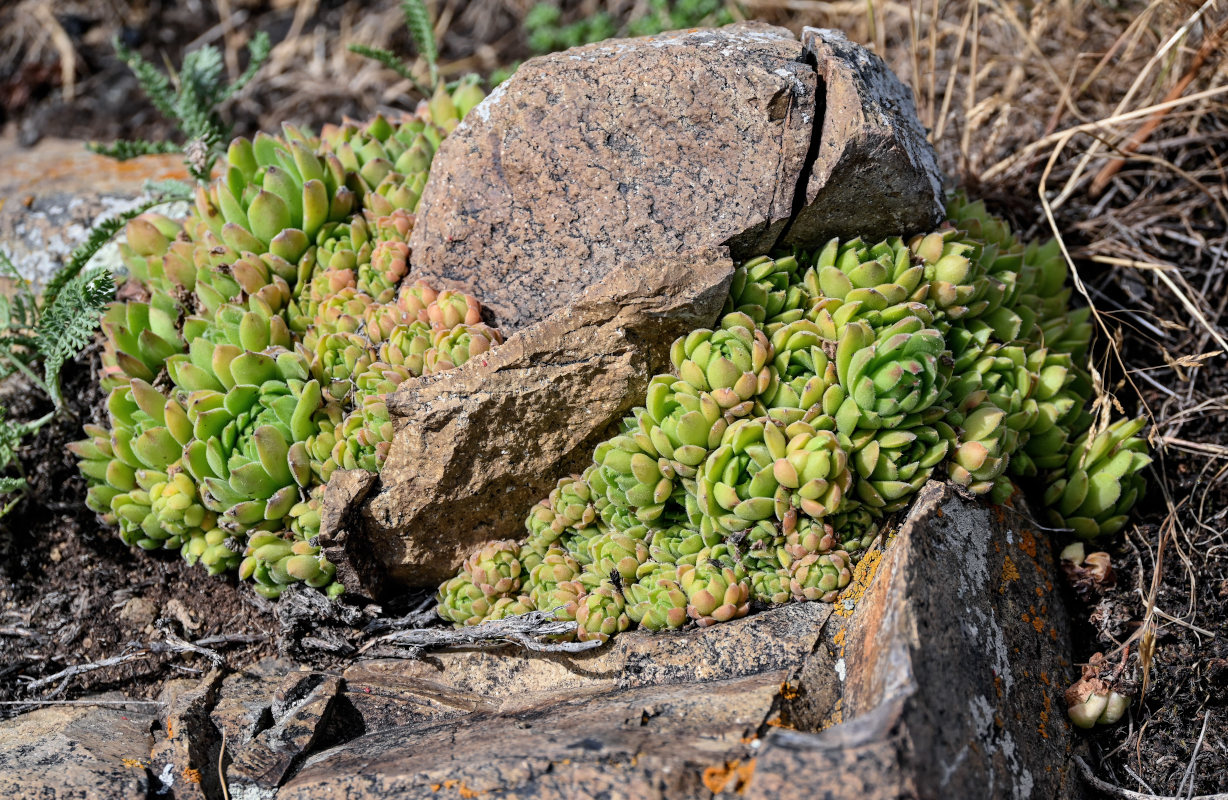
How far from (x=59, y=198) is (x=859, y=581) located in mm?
4520

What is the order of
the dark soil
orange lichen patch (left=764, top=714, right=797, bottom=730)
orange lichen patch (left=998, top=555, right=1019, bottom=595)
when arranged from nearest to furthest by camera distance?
1. orange lichen patch (left=764, top=714, right=797, bottom=730)
2. orange lichen patch (left=998, top=555, right=1019, bottom=595)
3. the dark soil

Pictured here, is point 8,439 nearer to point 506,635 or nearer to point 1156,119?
point 506,635

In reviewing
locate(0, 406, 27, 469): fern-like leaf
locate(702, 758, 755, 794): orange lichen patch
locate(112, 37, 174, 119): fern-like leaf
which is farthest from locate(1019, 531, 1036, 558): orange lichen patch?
locate(112, 37, 174, 119): fern-like leaf

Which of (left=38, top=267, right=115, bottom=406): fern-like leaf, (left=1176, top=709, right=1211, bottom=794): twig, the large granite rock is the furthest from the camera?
(left=38, top=267, right=115, bottom=406): fern-like leaf

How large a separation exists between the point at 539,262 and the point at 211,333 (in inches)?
57.7

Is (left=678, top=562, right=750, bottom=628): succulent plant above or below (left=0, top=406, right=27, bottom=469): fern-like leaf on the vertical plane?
below

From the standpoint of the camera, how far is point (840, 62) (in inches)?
126

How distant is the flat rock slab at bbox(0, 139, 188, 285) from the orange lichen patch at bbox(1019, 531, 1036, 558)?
4497 mm

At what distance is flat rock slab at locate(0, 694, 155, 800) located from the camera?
2637 millimetres

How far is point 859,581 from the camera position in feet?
9.55

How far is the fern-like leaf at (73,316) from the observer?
3566mm

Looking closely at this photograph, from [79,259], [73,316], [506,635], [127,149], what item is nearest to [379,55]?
[127,149]

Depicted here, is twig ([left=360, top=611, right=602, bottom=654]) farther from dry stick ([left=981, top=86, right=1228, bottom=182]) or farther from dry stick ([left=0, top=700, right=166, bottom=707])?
dry stick ([left=981, top=86, right=1228, bottom=182])

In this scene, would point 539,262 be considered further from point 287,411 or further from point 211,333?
point 211,333
